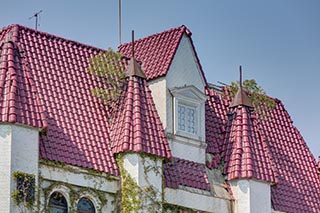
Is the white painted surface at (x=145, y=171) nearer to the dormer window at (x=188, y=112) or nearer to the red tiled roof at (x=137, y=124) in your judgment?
the red tiled roof at (x=137, y=124)

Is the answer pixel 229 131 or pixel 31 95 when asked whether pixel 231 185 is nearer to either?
pixel 229 131

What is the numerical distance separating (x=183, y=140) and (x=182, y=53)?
3.99 meters

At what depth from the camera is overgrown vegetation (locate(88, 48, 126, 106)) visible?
2101 inches

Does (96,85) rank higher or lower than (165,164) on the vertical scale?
higher

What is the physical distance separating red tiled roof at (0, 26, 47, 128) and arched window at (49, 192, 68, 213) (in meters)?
2.92

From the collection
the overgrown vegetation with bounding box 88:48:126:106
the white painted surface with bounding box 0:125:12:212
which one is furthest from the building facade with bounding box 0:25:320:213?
the overgrown vegetation with bounding box 88:48:126:106

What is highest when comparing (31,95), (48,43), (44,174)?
(48,43)

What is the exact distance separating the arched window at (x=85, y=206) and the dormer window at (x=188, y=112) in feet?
20.8

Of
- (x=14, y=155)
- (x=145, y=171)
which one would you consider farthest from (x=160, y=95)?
(x=14, y=155)

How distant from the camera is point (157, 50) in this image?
2217 inches

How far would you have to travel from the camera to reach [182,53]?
56.0 metres

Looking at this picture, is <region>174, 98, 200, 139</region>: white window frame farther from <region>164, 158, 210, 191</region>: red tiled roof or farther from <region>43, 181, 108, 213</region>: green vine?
<region>43, 181, 108, 213</region>: green vine

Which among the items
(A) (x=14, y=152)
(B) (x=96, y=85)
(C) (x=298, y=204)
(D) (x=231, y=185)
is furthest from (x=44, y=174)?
(C) (x=298, y=204)

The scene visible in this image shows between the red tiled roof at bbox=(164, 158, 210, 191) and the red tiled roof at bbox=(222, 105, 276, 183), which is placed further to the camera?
the red tiled roof at bbox=(222, 105, 276, 183)
